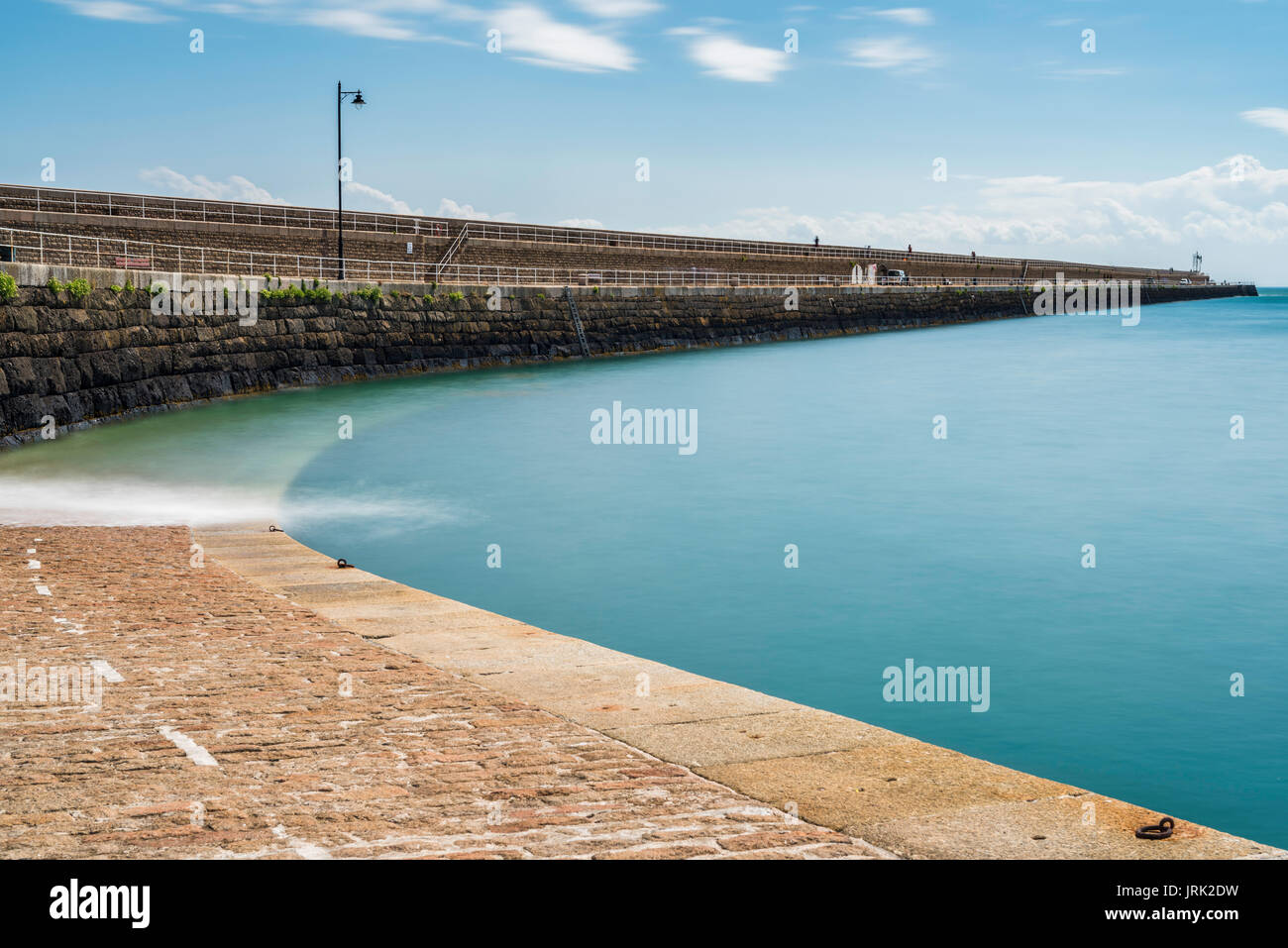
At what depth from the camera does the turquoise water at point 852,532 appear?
1077 centimetres

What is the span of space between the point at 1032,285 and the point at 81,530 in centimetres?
9941

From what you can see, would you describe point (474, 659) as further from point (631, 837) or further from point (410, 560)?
point (410, 560)

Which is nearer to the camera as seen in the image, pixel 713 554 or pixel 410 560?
pixel 410 560

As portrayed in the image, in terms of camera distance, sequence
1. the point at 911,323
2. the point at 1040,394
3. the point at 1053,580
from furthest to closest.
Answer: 1. the point at 911,323
2. the point at 1040,394
3. the point at 1053,580

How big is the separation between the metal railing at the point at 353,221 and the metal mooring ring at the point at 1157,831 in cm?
3951

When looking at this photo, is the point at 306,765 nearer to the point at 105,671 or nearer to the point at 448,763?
the point at 448,763

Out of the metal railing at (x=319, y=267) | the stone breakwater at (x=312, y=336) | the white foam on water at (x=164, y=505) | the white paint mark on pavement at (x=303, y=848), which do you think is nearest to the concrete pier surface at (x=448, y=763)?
the white paint mark on pavement at (x=303, y=848)

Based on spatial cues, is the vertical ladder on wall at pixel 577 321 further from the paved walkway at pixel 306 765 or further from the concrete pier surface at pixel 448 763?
the paved walkway at pixel 306 765

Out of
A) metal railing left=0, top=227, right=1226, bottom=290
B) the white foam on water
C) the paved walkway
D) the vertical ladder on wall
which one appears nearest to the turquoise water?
the white foam on water

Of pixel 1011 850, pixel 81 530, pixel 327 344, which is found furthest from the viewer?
pixel 327 344

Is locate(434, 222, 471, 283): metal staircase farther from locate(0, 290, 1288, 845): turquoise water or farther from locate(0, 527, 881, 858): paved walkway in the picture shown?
locate(0, 527, 881, 858): paved walkway
